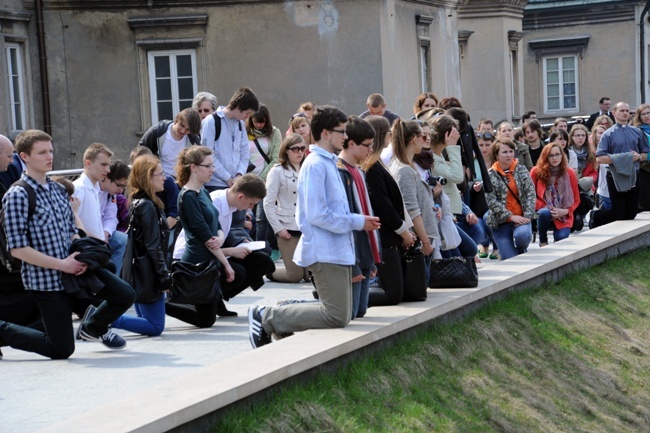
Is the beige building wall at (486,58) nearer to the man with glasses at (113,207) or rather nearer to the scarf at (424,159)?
the scarf at (424,159)

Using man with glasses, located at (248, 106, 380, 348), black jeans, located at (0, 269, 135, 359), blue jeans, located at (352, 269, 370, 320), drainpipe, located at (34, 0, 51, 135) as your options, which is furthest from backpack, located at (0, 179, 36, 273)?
drainpipe, located at (34, 0, 51, 135)

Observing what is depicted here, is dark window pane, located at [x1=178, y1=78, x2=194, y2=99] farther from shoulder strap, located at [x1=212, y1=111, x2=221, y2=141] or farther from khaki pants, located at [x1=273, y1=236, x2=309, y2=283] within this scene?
khaki pants, located at [x1=273, y1=236, x2=309, y2=283]

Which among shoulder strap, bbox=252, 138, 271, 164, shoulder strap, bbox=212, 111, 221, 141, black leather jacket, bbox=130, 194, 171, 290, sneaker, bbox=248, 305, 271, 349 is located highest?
shoulder strap, bbox=212, 111, 221, 141

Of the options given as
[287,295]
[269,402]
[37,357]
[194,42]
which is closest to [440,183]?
[287,295]

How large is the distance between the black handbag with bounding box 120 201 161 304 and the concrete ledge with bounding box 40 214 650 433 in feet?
6.27

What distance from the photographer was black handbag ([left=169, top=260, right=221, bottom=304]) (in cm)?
1195

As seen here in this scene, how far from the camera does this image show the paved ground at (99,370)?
8.62m

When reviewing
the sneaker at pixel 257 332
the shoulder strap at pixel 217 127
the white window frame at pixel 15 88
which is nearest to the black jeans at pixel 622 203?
the shoulder strap at pixel 217 127

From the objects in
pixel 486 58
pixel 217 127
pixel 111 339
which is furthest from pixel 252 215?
pixel 486 58

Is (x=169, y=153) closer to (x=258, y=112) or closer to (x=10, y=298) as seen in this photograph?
(x=258, y=112)

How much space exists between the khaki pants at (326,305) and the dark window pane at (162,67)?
58.6 feet

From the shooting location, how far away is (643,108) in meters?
19.5

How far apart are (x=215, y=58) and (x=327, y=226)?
18.1 m

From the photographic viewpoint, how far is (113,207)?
14023 mm
